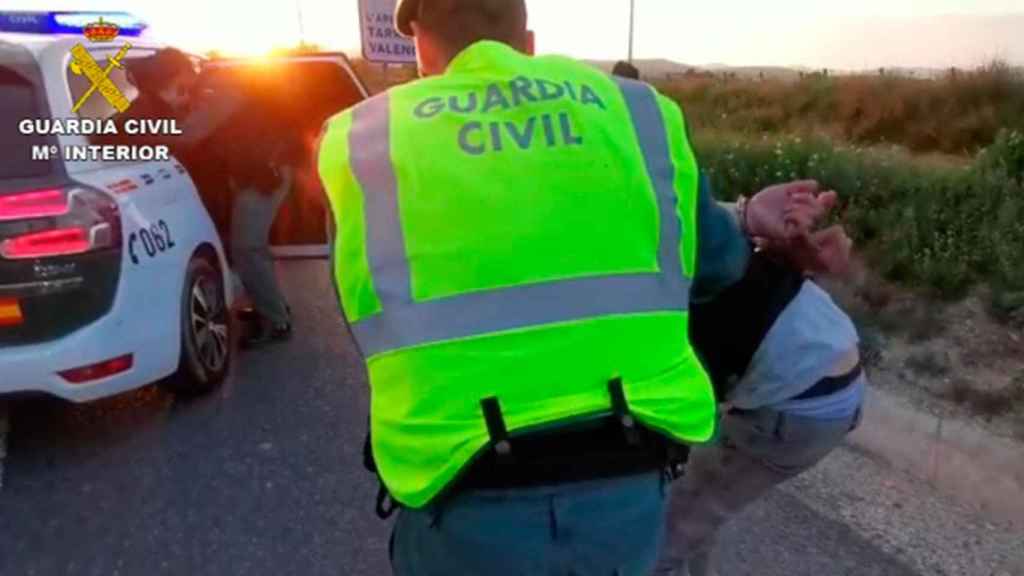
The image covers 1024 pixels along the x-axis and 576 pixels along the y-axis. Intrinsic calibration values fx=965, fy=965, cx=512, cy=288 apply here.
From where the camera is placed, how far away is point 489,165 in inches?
51.3

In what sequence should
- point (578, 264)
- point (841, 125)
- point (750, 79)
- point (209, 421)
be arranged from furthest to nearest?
point (750, 79) < point (841, 125) < point (209, 421) < point (578, 264)

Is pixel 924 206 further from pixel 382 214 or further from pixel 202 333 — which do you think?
pixel 382 214

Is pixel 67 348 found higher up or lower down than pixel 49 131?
lower down

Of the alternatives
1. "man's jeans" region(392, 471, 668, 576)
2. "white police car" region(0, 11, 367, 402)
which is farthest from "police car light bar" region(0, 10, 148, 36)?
"man's jeans" region(392, 471, 668, 576)

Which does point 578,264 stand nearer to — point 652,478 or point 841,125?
point 652,478

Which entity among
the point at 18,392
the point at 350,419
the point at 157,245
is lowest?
the point at 350,419

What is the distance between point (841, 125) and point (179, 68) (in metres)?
16.1

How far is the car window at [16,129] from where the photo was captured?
358cm

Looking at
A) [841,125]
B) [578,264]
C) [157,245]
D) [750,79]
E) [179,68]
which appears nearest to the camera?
[578,264]

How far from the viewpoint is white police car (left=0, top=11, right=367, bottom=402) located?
Answer: 11.5 feet

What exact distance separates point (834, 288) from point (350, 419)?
9.06ft

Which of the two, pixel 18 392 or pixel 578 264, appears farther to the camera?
pixel 18 392

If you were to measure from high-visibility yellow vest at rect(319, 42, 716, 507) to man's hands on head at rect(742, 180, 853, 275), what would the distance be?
1.20 ft

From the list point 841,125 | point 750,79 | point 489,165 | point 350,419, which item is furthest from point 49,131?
point 750,79
